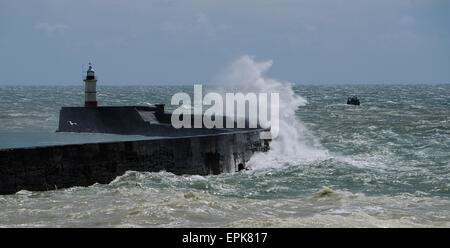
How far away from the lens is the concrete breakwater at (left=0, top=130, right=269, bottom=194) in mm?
12594

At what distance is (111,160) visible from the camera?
14336 mm

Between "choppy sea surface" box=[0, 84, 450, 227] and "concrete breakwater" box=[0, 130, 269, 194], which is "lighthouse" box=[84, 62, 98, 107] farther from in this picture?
"concrete breakwater" box=[0, 130, 269, 194]

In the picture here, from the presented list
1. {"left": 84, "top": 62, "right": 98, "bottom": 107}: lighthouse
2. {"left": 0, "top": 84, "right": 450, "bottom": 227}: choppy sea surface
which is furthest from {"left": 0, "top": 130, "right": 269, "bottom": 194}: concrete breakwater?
{"left": 84, "top": 62, "right": 98, "bottom": 107}: lighthouse

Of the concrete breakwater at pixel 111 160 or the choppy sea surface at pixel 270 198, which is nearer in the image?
the choppy sea surface at pixel 270 198

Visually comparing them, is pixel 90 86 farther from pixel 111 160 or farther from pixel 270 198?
pixel 270 198

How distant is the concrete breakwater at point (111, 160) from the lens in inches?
496

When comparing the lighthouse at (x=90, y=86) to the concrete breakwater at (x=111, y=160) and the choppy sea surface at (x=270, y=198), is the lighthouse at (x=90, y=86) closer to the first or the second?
the choppy sea surface at (x=270, y=198)

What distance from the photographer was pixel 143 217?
1041 cm

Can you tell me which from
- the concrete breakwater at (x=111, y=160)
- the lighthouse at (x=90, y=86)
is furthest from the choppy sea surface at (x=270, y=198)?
the lighthouse at (x=90, y=86)

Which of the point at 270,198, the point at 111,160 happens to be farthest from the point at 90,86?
the point at 270,198
